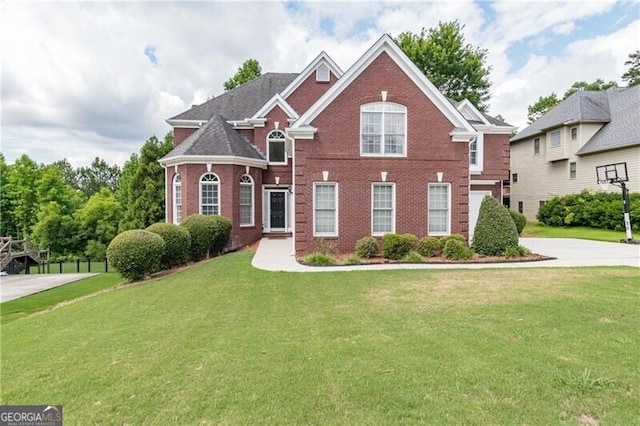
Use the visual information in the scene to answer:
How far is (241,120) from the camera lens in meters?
20.5

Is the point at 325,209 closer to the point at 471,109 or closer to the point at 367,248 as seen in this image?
the point at 367,248

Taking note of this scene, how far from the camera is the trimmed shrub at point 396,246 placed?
39.5ft

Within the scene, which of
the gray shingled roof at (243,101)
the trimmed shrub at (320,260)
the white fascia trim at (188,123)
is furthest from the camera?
the gray shingled roof at (243,101)

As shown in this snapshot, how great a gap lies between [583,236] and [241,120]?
20223 millimetres

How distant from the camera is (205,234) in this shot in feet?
45.2

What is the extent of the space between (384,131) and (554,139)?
2061cm

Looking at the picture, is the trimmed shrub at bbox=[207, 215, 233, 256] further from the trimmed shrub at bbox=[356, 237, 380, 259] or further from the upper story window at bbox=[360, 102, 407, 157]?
the upper story window at bbox=[360, 102, 407, 157]

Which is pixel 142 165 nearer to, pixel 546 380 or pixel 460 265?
pixel 460 265

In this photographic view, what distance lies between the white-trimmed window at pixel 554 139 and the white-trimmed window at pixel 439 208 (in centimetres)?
1881

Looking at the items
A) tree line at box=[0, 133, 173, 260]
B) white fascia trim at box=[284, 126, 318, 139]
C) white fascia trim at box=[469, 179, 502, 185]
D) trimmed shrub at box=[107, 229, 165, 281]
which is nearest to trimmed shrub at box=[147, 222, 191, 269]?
trimmed shrub at box=[107, 229, 165, 281]

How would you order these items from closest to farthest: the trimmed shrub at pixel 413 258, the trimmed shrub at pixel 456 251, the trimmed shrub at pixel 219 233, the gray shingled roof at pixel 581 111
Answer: the trimmed shrub at pixel 413 258 → the trimmed shrub at pixel 456 251 → the trimmed shrub at pixel 219 233 → the gray shingled roof at pixel 581 111

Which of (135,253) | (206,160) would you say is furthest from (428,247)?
(206,160)

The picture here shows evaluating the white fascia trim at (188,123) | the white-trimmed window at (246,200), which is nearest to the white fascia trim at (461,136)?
→ the white-trimmed window at (246,200)

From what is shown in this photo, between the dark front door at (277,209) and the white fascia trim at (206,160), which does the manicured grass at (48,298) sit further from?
the dark front door at (277,209)
